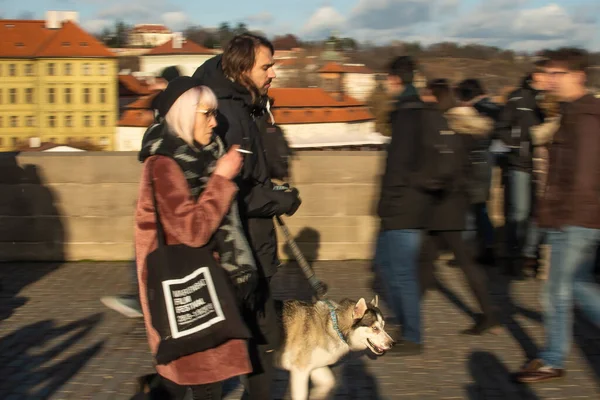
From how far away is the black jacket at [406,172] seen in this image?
18.7 feet

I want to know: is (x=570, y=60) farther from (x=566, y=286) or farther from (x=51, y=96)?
(x=51, y=96)

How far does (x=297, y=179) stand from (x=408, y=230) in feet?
9.57

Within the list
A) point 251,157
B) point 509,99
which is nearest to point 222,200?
point 251,157

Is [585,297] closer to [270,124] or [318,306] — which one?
[318,306]

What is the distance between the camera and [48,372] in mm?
5621

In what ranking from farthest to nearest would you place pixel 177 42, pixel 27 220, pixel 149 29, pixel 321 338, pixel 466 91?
pixel 149 29 < pixel 177 42 < pixel 27 220 < pixel 466 91 < pixel 321 338

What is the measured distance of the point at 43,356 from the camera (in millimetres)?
5941

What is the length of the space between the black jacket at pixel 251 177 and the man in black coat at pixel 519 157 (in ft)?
13.6

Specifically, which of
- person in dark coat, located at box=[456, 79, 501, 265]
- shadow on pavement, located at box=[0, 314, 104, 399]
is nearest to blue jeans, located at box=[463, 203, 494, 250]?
person in dark coat, located at box=[456, 79, 501, 265]

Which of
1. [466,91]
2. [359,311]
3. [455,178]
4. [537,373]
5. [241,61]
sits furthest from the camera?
[466,91]

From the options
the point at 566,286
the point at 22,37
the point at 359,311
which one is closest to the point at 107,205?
the point at 359,311

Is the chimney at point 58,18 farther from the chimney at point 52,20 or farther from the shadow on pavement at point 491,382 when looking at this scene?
the shadow on pavement at point 491,382

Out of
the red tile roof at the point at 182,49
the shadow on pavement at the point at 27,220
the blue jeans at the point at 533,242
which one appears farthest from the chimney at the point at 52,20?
the blue jeans at the point at 533,242

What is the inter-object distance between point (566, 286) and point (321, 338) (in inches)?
58.5
